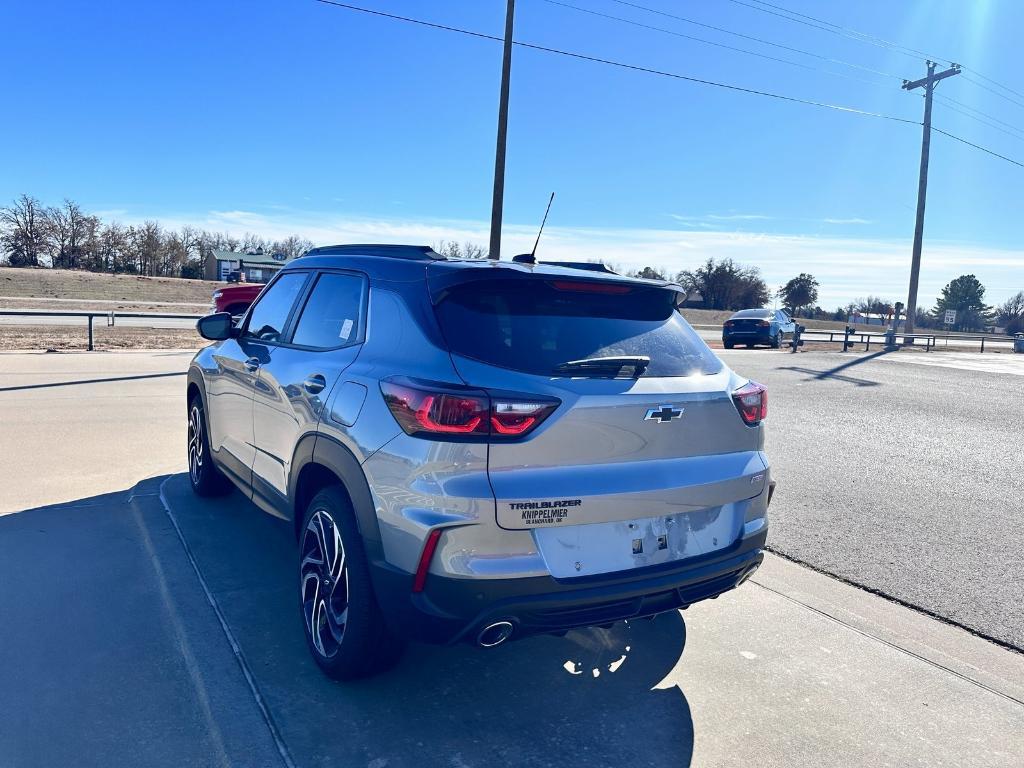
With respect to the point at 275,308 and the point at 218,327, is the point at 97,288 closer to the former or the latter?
the point at 218,327

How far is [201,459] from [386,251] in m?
2.86

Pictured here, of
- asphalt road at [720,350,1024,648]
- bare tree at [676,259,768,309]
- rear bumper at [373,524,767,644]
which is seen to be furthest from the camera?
bare tree at [676,259,768,309]

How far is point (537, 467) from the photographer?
8.59 ft

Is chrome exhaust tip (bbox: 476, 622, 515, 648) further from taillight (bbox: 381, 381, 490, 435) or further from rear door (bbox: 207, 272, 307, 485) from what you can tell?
rear door (bbox: 207, 272, 307, 485)

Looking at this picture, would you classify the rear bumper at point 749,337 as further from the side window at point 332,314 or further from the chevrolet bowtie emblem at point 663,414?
the chevrolet bowtie emblem at point 663,414

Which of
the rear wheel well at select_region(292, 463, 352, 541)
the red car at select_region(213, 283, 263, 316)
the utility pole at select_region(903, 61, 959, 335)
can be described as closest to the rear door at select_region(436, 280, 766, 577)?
the rear wheel well at select_region(292, 463, 352, 541)

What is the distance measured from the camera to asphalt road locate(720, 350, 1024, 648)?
4391mm

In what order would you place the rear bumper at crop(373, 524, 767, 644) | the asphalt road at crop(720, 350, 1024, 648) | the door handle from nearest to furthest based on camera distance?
the rear bumper at crop(373, 524, 767, 644), the door handle, the asphalt road at crop(720, 350, 1024, 648)

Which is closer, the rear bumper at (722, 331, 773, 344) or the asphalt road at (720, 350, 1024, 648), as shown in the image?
the asphalt road at (720, 350, 1024, 648)

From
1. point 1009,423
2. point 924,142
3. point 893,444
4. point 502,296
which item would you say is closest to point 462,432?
point 502,296

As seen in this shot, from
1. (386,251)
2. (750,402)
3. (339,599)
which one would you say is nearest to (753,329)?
(750,402)

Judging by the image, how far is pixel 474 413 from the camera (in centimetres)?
257

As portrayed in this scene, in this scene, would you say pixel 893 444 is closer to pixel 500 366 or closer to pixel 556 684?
pixel 556 684

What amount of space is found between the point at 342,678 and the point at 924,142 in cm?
3588
